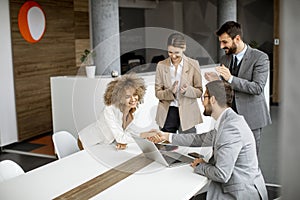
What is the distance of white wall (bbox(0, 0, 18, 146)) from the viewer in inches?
162

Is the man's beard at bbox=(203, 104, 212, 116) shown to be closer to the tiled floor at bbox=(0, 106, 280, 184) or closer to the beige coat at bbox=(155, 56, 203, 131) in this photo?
the beige coat at bbox=(155, 56, 203, 131)

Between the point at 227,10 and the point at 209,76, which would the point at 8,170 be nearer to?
the point at 209,76

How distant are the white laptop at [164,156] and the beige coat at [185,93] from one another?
23 cm

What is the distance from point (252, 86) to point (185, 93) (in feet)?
2.57

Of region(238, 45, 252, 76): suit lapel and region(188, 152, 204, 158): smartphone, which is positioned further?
region(238, 45, 252, 76): suit lapel

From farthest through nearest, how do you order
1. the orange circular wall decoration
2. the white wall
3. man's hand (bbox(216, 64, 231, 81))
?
the orange circular wall decoration → the white wall → man's hand (bbox(216, 64, 231, 81))

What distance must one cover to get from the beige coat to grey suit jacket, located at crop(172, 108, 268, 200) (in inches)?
4.6

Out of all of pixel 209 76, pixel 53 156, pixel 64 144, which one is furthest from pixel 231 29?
pixel 53 156

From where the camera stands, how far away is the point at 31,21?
14.4 ft

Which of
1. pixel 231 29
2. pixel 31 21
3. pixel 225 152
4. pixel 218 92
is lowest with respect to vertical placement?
pixel 225 152

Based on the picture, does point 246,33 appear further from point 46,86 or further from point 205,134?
point 205,134

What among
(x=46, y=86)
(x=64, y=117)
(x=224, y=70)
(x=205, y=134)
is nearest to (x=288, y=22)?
(x=205, y=134)

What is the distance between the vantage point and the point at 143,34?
1.33 m

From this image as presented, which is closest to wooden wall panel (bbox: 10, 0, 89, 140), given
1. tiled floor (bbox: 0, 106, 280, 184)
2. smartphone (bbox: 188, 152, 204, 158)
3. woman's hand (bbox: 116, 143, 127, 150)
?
tiled floor (bbox: 0, 106, 280, 184)
